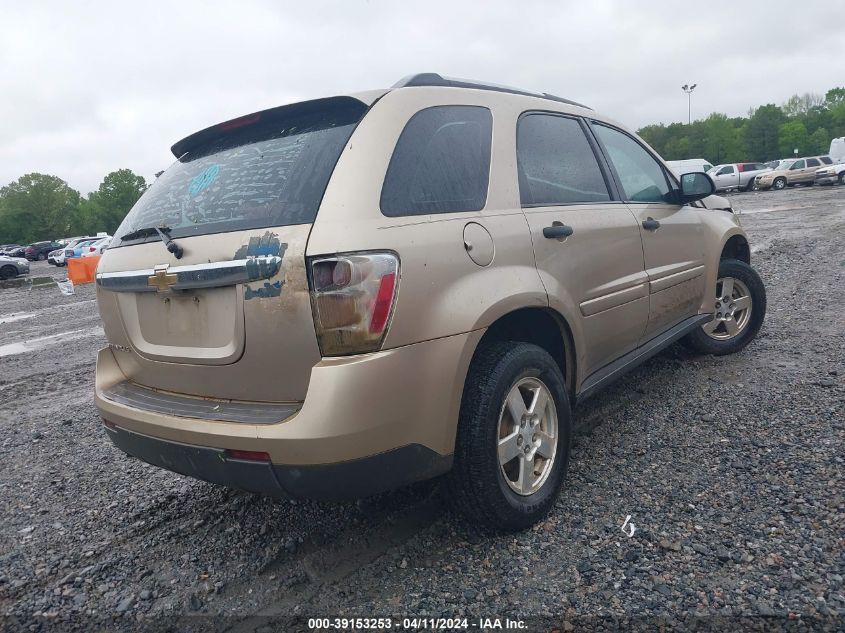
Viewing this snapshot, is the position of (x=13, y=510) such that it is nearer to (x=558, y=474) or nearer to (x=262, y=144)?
(x=262, y=144)

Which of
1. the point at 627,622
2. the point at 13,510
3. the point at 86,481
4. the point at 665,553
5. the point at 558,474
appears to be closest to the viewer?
the point at 627,622

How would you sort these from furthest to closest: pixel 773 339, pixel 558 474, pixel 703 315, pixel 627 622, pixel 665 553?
pixel 773 339, pixel 703 315, pixel 558 474, pixel 665 553, pixel 627 622

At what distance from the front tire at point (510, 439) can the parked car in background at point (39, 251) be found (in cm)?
5904

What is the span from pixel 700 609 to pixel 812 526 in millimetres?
726

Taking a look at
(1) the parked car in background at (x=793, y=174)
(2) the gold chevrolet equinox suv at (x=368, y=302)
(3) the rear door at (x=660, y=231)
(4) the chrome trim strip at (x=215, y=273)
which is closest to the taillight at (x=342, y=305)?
(2) the gold chevrolet equinox suv at (x=368, y=302)

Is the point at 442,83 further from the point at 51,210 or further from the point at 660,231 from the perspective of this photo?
the point at 51,210

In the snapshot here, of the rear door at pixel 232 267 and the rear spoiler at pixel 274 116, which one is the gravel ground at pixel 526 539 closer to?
the rear door at pixel 232 267

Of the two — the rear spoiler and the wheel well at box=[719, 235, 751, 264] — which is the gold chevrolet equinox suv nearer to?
the rear spoiler

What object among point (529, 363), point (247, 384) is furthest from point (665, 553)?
point (247, 384)

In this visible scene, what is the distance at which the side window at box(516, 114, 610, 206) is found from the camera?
2.87m

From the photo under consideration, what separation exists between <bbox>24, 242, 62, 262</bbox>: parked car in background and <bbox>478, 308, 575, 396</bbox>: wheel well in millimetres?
58843

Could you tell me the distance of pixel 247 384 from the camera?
2.19m

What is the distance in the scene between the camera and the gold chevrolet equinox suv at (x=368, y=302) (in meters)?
2.03

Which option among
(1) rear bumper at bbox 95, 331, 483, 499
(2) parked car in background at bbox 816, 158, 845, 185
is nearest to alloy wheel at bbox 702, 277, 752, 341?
(1) rear bumper at bbox 95, 331, 483, 499
